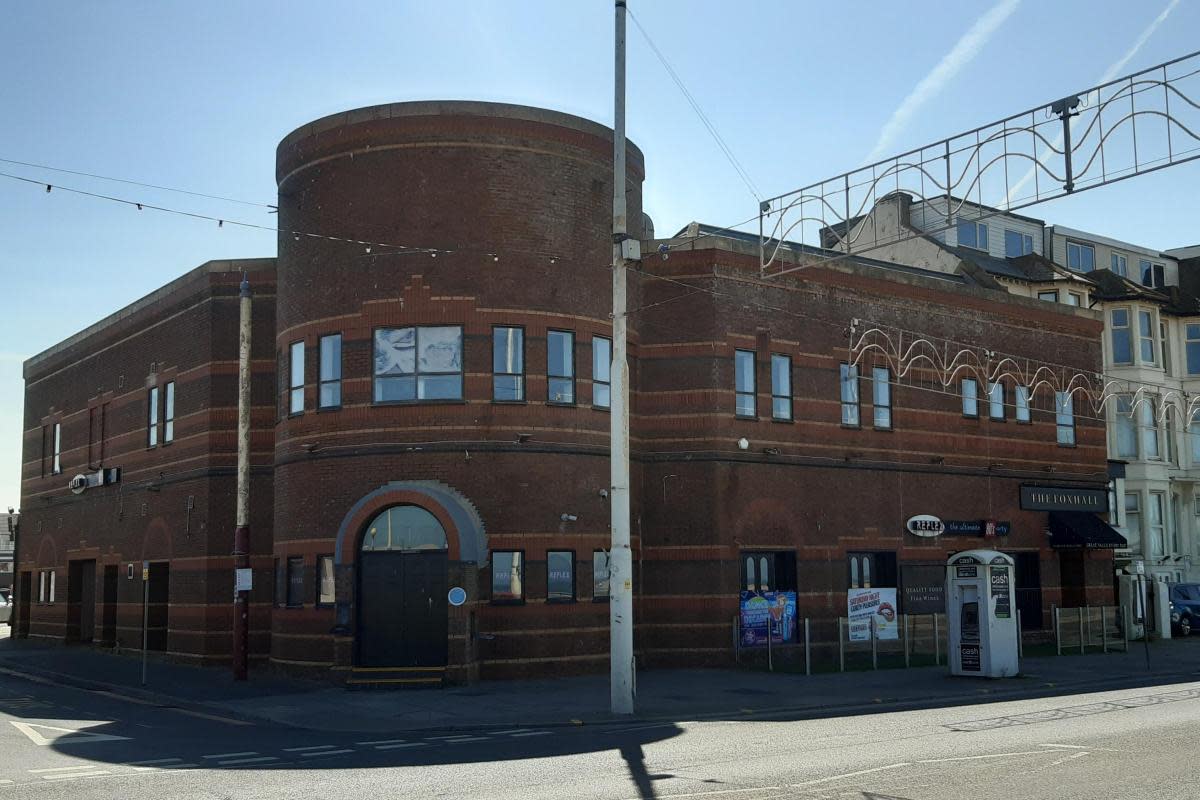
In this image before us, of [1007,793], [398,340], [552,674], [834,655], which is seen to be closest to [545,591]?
[552,674]

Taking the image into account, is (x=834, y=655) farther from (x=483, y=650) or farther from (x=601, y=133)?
(x=601, y=133)

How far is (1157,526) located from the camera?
44.6m

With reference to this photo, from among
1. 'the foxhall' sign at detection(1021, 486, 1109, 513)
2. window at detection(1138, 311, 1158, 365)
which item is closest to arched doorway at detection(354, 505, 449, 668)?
'the foxhall' sign at detection(1021, 486, 1109, 513)

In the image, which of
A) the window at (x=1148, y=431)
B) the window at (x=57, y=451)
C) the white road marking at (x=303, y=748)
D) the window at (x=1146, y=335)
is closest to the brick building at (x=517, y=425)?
the window at (x=57, y=451)

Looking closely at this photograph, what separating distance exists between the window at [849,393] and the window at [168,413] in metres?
17.0

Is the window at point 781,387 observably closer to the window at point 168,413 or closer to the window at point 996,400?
the window at point 996,400

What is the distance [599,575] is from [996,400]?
47.6ft

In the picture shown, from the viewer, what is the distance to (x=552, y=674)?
24.3m

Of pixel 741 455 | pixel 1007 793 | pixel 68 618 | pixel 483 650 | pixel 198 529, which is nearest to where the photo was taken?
pixel 1007 793

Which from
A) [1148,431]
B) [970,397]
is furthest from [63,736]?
[1148,431]

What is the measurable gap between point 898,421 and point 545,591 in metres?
11.6

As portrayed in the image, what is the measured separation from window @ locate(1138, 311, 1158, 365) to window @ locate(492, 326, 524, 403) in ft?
94.5

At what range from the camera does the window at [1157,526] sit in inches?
1742

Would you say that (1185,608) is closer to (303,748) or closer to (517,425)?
(517,425)
